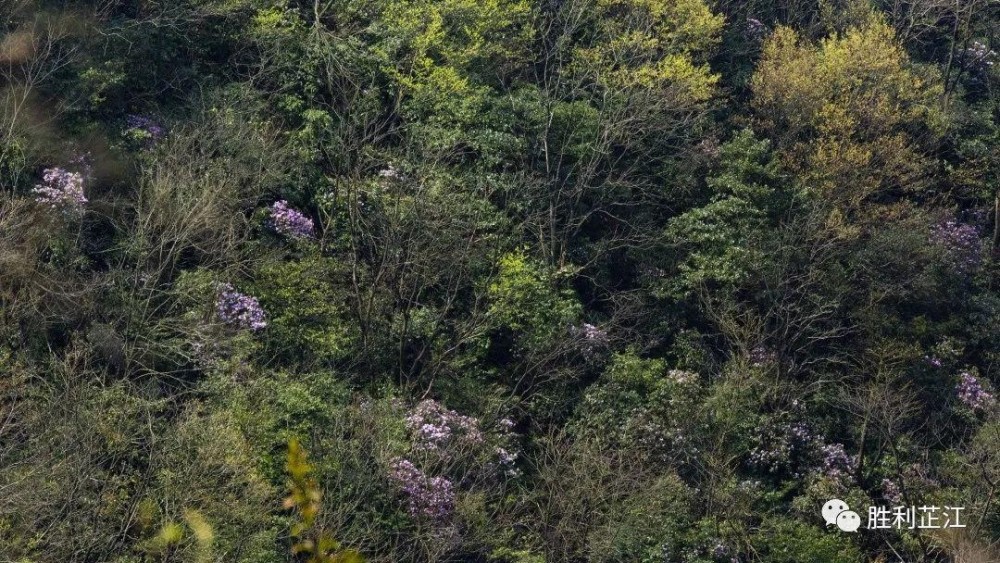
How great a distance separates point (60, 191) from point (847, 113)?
18.8 m

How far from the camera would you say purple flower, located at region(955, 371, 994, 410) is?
30547 millimetres

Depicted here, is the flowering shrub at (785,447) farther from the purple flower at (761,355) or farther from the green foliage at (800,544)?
the green foliage at (800,544)

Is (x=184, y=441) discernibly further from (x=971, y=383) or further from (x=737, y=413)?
(x=971, y=383)

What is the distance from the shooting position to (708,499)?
27.1 m

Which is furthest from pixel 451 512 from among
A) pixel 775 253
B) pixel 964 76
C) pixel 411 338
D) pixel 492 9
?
pixel 964 76

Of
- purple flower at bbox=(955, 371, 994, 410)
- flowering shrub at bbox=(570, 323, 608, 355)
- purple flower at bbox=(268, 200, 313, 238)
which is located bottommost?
purple flower at bbox=(955, 371, 994, 410)

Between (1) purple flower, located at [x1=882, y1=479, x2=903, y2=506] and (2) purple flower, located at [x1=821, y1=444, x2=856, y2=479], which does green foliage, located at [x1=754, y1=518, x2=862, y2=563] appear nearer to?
(1) purple flower, located at [x1=882, y1=479, x2=903, y2=506]

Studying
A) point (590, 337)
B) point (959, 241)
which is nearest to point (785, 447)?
point (590, 337)

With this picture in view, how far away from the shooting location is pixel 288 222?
28234mm

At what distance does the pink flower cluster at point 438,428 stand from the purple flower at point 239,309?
3275 mm

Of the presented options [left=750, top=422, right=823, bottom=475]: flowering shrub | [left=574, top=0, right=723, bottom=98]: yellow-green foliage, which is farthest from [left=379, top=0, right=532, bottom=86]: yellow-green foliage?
[left=750, top=422, right=823, bottom=475]: flowering shrub

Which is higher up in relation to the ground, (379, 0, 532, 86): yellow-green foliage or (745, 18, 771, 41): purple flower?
(379, 0, 532, 86): yellow-green foliage

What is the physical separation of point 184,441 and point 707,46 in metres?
A: 19.2

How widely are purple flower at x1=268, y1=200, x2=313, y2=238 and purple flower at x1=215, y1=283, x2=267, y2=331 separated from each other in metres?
2.58
